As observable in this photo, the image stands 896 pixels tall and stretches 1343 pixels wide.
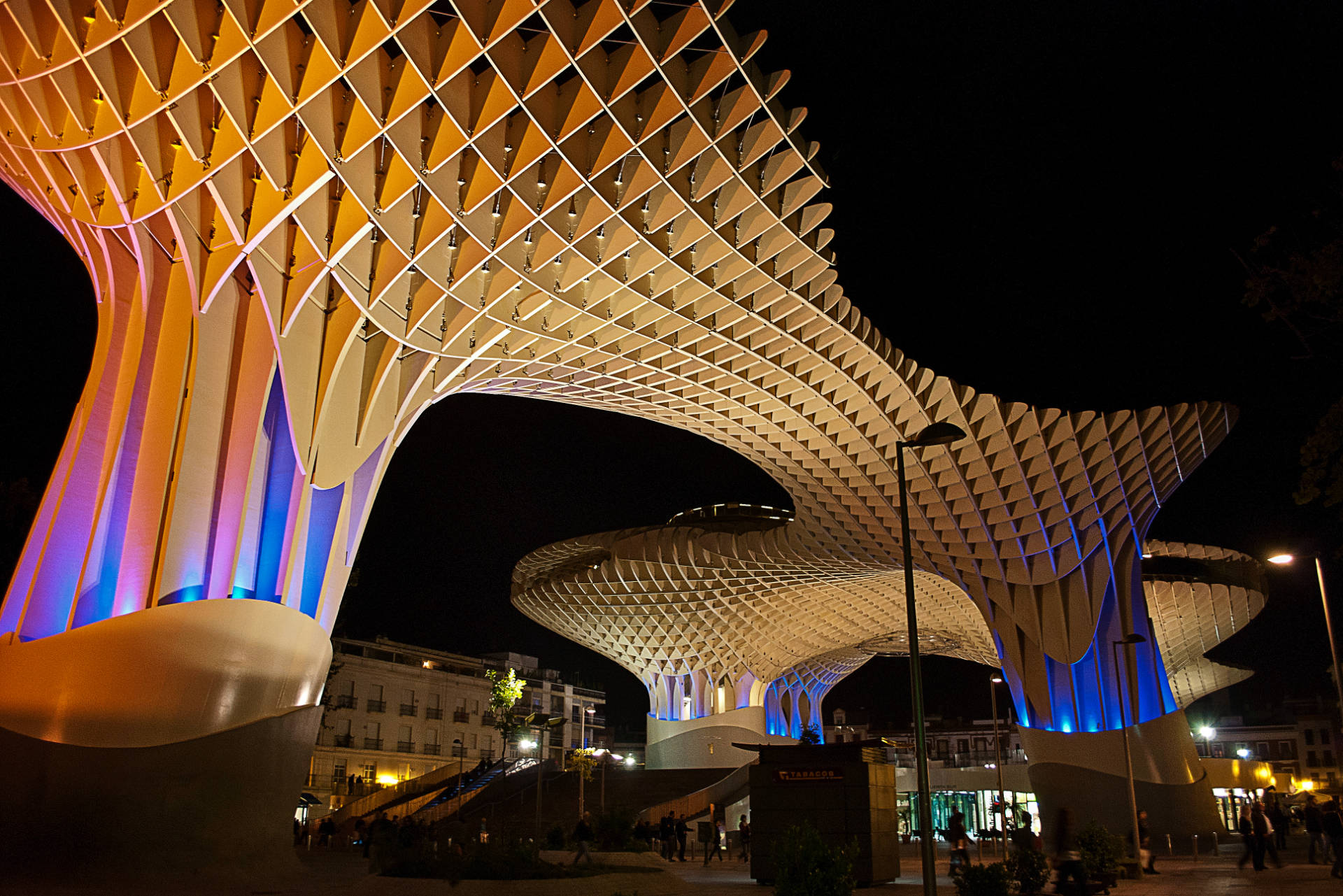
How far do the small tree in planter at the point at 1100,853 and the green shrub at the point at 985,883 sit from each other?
3.89 metres

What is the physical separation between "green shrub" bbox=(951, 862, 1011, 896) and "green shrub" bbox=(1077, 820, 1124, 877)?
4.03m

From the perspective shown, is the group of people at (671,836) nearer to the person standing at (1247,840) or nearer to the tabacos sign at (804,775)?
the tabacos sign at (804,775)

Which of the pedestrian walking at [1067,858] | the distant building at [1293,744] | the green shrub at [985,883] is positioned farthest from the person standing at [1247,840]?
the distant building at [1293,744]

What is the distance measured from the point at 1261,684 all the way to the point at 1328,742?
2456 cm

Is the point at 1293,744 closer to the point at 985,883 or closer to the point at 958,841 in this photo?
the point at 958,841

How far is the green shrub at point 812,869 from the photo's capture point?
11.9 meters

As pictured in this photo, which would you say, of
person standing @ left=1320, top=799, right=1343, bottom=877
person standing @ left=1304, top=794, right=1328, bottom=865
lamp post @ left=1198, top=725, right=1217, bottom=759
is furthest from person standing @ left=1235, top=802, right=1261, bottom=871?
lamp post @ left=1198, top=725, right=1217, bottom=759

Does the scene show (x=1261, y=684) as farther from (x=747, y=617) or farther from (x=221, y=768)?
(x=221, y=768)

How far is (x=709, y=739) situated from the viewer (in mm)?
65000

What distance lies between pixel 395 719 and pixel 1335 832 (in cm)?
5474

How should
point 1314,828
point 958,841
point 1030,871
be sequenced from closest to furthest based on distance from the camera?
point 1030,871
point 1314,828
point 958,841

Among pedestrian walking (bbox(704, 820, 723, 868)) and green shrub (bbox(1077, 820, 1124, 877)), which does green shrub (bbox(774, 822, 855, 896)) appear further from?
pedestrian walking (bbox(704, 820, 723, 868))

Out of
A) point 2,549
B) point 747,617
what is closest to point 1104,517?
point 747,617

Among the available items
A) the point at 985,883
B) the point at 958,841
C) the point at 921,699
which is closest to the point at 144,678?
the point at 921,699
